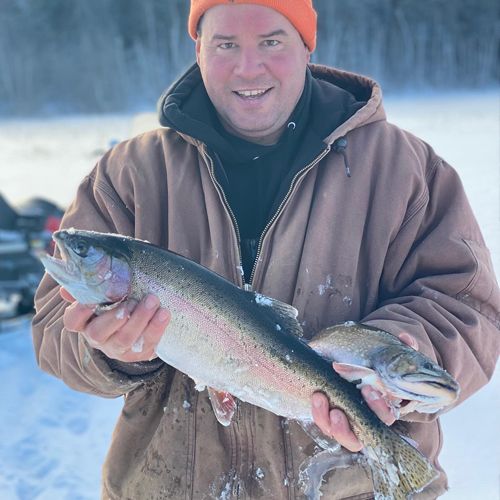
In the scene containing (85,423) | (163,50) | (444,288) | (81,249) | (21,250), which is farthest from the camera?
(163,50)

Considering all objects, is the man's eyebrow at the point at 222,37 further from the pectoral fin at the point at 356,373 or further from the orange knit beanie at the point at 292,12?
the pectoral fin at the point at 356,373

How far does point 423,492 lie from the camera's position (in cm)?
213

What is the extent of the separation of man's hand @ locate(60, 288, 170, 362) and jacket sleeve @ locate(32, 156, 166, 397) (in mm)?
158

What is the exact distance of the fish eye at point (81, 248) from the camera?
1951 mm

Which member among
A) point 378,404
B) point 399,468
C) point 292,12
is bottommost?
point 399,468

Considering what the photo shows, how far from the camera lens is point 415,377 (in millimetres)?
1745

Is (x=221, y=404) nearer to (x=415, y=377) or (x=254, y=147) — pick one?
(x=415, y=377)

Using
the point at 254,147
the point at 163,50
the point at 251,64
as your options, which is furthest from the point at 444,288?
the point at 163,50

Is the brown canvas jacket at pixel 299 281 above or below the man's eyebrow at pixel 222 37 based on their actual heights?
below

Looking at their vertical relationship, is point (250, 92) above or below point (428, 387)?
above

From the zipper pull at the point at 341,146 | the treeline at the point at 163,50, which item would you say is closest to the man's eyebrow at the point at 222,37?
the zipper pull at the point at 341,146

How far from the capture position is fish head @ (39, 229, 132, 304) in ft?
6.30

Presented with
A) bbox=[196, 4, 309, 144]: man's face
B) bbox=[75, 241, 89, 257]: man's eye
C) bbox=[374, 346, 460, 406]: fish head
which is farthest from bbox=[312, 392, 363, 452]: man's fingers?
bbox=[196, 4, 309, 144]: man's face

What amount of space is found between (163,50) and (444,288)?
29.8 metres
